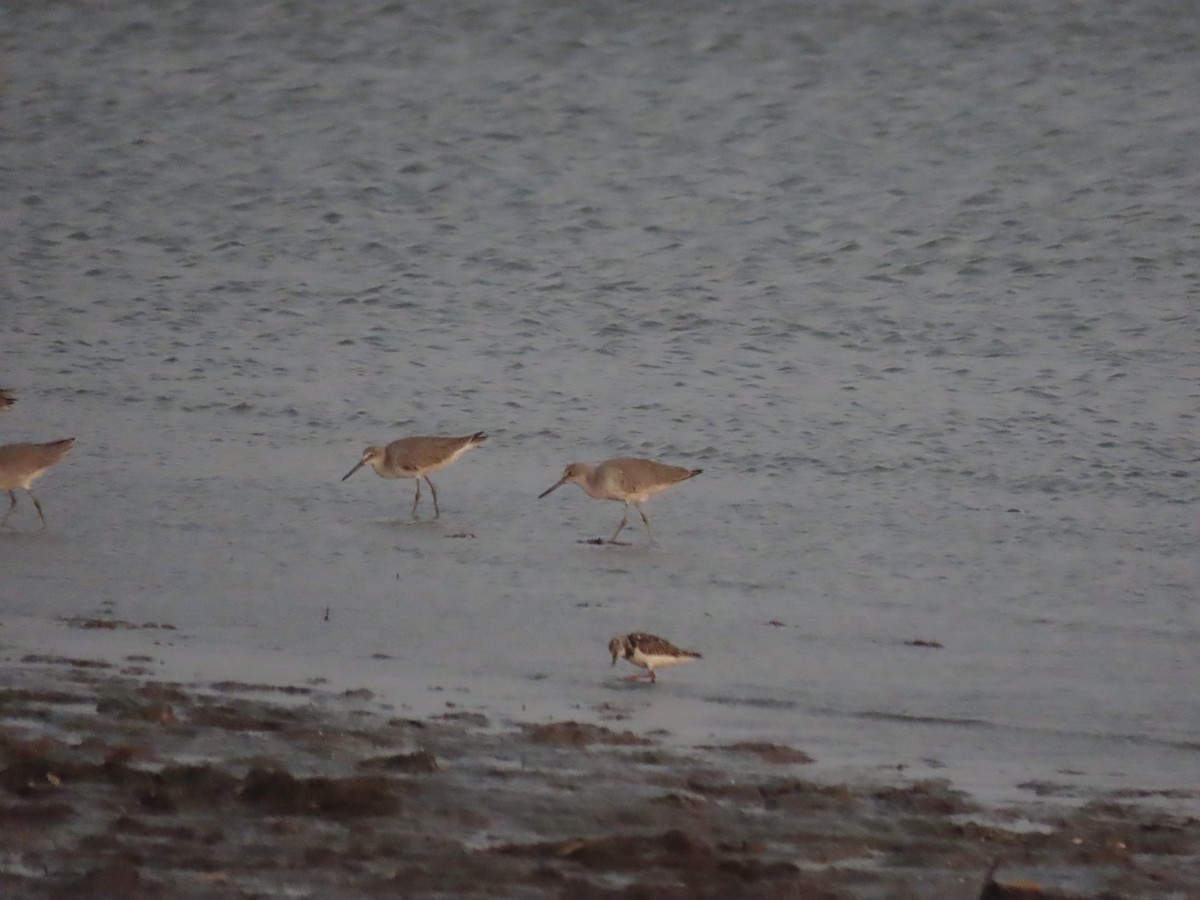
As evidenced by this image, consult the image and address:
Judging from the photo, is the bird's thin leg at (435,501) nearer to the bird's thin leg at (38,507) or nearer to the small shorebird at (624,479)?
the small shorebird at (624,479)

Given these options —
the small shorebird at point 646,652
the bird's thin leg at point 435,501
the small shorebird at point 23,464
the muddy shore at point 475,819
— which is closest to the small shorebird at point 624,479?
the bird's thin leg at point 435,501

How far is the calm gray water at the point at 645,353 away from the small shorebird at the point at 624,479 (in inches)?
6.4

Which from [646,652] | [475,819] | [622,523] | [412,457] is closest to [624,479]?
[622,523]

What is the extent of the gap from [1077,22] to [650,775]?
729 inches

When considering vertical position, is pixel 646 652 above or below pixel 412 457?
above

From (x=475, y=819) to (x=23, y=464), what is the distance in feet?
19.0

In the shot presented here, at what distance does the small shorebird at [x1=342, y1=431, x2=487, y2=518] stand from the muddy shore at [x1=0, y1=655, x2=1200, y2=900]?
15.9ft

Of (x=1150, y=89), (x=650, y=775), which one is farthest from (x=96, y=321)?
(x=1150, y=89)

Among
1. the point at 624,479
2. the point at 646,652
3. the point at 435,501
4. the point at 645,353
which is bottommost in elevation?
the point at 645,353

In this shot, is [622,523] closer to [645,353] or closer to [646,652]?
[646,652]

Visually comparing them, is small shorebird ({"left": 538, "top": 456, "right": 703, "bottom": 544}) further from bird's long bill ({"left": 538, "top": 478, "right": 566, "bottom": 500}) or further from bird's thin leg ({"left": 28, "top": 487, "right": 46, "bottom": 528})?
bird's thin leg ({"left": 28, "top": 487, "right": 46, "bottom": 528})

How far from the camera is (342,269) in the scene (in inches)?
656

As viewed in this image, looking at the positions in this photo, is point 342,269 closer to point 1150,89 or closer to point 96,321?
point 96,321

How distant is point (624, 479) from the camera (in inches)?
405
